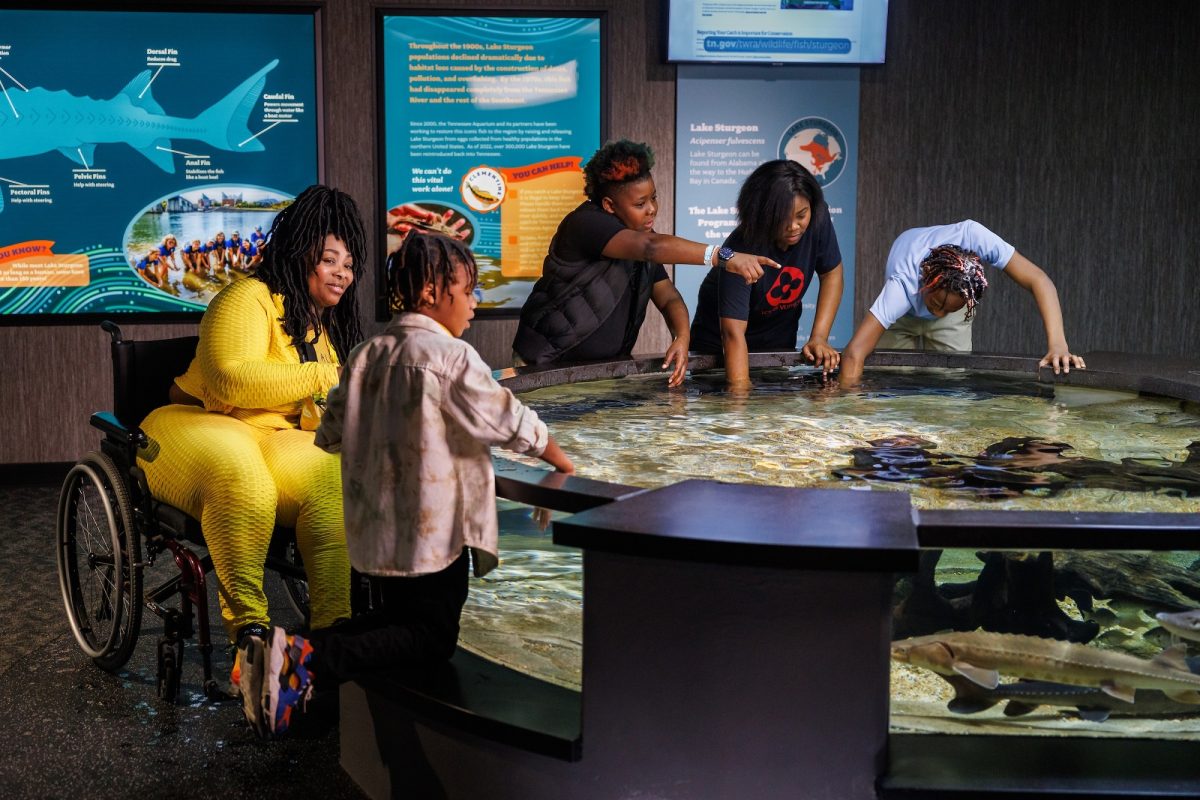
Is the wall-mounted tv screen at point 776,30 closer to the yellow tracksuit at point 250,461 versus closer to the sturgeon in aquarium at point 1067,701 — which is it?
the yellow tracksuit at point 250,461

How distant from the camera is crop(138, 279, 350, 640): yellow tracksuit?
335 centimetres

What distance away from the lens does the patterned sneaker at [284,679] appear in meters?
2.54

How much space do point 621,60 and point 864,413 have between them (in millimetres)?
3302

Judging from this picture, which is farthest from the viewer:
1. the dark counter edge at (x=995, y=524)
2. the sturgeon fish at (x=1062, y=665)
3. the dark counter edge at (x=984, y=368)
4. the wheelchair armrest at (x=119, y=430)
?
the dark counter edge at (x=984, y=368)

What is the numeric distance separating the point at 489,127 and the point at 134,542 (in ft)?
12.5

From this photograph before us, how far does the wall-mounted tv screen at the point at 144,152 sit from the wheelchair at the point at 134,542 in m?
2.87

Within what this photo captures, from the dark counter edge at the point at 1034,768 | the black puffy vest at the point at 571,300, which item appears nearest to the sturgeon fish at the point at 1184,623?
the dark counter edge at the point at 1034,768

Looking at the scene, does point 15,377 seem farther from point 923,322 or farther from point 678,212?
point 923,322

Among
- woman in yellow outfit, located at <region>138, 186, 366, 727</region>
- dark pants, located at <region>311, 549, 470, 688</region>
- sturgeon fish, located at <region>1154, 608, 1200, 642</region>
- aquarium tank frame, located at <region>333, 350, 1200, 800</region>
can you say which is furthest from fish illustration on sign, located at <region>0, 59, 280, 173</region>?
sturgeon fish, located at <region>1154, 608, 1200, 642</region>

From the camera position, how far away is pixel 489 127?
683 centimetres

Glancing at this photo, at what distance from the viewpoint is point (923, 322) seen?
17.8 feet

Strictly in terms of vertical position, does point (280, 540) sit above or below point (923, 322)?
below

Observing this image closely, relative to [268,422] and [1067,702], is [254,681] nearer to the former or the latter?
[268,422]

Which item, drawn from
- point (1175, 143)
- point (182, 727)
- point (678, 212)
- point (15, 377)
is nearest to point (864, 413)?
point (182, 727)
